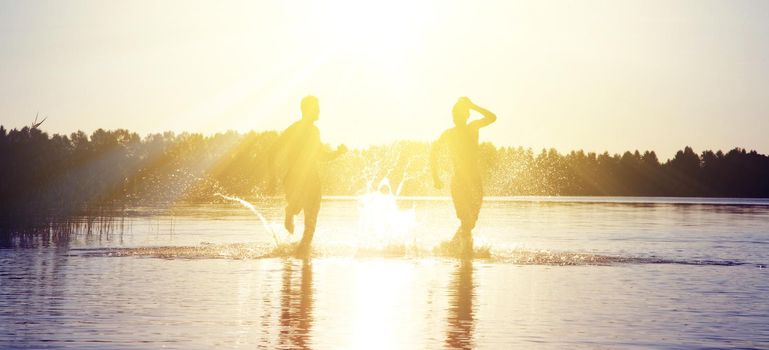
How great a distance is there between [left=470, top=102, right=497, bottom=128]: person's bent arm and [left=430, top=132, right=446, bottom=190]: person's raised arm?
2.53 feet

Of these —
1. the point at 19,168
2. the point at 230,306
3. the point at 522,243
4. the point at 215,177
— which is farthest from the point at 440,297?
the point at 215,177

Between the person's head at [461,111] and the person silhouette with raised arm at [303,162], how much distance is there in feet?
8.91

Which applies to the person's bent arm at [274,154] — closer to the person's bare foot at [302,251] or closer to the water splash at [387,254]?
the person's bare foot at [302,251]

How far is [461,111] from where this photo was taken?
2330cm

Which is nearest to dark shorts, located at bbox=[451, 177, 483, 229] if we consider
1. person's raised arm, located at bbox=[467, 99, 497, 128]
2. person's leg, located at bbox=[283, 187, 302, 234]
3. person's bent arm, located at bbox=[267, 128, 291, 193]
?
person's raised arm, located at bbox=[467, 99, 497, 128]

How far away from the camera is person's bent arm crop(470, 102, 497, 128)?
2312 centimetres

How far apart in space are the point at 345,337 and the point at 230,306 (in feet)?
8.89

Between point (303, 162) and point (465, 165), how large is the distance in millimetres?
3553

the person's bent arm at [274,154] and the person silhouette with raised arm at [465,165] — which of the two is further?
the person silhouette with raised arm at [465,165]

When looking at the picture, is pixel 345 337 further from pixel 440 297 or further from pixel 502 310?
pixel 440 297

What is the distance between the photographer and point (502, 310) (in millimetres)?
12453

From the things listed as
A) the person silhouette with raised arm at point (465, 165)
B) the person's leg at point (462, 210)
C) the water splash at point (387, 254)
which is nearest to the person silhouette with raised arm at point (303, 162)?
the water splash at point (387, 254)

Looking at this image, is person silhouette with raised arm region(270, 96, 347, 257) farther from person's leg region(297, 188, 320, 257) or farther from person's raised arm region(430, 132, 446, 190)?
person's raised arm region(430, 132, 446, 190)

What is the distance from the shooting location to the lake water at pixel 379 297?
33.5 ft
